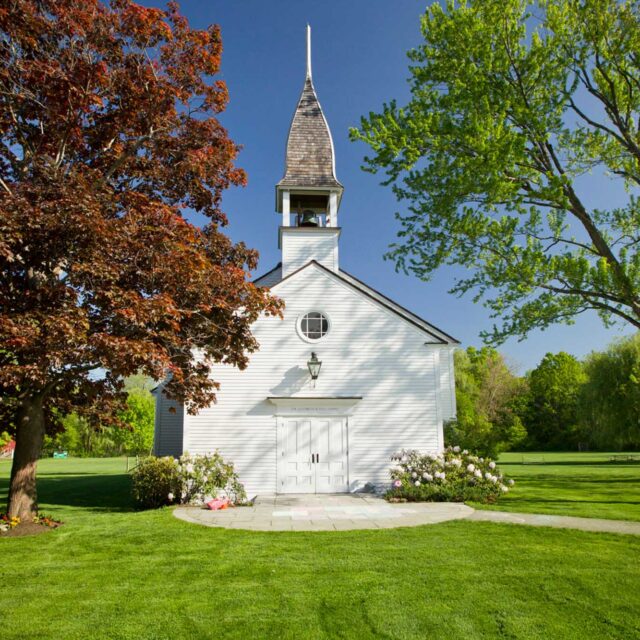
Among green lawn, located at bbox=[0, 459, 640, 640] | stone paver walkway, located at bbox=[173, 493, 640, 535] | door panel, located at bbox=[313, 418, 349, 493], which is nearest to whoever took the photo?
green lawn, located at bbox=[0, 459, 640, 640]

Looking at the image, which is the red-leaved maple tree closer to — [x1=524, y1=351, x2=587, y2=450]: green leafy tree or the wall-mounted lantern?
the wall-mounted lantern

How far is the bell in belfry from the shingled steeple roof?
4.27ft

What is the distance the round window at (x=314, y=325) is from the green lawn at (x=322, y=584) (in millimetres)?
7276

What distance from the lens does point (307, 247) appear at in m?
18.0

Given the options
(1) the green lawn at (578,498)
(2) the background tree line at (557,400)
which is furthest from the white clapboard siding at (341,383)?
(2) the background tree line at (557,400)

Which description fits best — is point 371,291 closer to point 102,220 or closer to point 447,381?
point 447,381

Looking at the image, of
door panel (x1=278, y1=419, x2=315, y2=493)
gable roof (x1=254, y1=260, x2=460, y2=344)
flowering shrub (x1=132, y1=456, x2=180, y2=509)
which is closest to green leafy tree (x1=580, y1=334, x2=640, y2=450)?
gable roof (x1=254, y1=260, x2=460, y2=344)

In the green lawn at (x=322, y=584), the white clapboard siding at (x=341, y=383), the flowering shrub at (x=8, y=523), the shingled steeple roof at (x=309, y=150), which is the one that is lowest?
the green lawn at (x=322, y=584)

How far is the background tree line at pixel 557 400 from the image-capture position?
3303 centimetres

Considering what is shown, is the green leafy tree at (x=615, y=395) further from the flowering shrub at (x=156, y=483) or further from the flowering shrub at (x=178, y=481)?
the flowering shrub at (x=156, y=483)

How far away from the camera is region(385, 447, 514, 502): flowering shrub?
530 inches

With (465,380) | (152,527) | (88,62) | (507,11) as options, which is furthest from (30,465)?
(465,380)

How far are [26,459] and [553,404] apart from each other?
63.2 meters

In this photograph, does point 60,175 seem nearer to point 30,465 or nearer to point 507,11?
point 30,465
